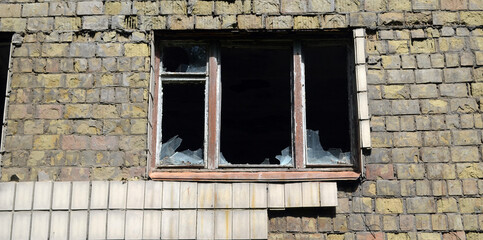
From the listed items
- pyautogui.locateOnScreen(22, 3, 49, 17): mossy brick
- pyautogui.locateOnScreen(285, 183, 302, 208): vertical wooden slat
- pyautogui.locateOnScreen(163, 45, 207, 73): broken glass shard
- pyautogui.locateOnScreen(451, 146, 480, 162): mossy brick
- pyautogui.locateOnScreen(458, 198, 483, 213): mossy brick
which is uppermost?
pyautogui.locateOnScreen(22, 3, 49, 17): mossy brick

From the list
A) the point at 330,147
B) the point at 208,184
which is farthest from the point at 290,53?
the point at 208,184

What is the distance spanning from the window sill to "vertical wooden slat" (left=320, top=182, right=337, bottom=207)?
9cm

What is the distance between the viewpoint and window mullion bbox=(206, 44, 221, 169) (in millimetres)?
6445

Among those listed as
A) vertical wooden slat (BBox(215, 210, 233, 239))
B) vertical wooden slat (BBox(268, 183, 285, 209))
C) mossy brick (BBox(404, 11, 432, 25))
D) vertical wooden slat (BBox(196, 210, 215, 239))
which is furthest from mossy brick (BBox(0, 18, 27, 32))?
mossy brick (BBox(404, 11, 432, 25))

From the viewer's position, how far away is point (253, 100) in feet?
32.4

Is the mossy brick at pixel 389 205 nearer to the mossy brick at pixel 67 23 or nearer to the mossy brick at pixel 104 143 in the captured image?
the mossy brick at pixel 104 143

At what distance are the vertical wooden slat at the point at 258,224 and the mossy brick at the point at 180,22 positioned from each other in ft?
7.00

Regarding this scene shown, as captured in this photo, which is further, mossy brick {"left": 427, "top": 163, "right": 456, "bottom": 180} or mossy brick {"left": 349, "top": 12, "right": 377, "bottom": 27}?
mossy brick {"left": 349, "top": 12, "right": 377, "bottom": 27}

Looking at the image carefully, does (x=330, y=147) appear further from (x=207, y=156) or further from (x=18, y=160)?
(x=18, y=160)

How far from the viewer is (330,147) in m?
6.57

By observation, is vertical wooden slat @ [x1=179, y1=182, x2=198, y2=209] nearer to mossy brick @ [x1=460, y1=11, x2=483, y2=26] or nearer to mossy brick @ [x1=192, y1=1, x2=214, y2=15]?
mossy brick @ [x1=192, y1=1, x2=214, y2=15]

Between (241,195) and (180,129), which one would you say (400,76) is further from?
(180,129)

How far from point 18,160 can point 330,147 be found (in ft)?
10.7

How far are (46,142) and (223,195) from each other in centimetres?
192
